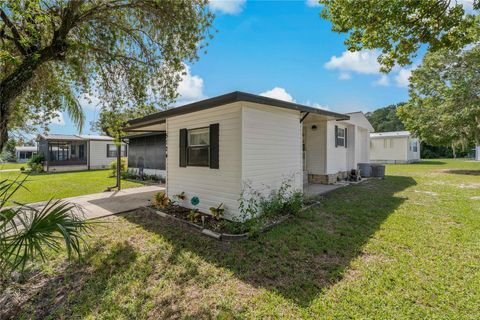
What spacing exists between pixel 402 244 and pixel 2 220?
566 centimetres

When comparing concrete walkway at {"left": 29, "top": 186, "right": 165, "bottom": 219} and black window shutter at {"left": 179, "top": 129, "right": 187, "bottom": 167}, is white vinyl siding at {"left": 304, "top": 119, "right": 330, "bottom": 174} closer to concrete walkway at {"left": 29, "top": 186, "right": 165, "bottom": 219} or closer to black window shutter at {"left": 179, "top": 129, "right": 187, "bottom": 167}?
black window shutter at {"left": 179, "top": 129, "right": 187, "bottom": 167}

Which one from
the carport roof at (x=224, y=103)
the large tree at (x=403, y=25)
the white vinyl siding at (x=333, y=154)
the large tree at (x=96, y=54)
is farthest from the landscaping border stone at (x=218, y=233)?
the large tree at (x=403, y=25)

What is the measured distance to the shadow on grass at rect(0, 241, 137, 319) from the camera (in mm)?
2682

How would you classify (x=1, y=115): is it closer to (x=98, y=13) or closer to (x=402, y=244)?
(x=98, y=13)

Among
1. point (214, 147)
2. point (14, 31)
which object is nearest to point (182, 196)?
point (214, 147)

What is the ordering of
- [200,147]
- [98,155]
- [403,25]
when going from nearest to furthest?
[403,25], [200,147], [98,155]

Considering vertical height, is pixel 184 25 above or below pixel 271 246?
above

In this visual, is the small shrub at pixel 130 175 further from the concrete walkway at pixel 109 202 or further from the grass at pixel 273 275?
the grass at pixel 273 275

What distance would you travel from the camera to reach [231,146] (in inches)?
202

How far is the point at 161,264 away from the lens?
357 cm

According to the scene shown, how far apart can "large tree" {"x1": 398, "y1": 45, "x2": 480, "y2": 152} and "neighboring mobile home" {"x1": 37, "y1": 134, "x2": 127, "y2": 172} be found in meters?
23.0

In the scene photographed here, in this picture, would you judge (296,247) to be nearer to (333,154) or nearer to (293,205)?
(293,205)

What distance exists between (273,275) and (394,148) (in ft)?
89.3

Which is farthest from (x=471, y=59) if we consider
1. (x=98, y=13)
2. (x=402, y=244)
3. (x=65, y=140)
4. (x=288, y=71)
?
(x=65, y=140)
